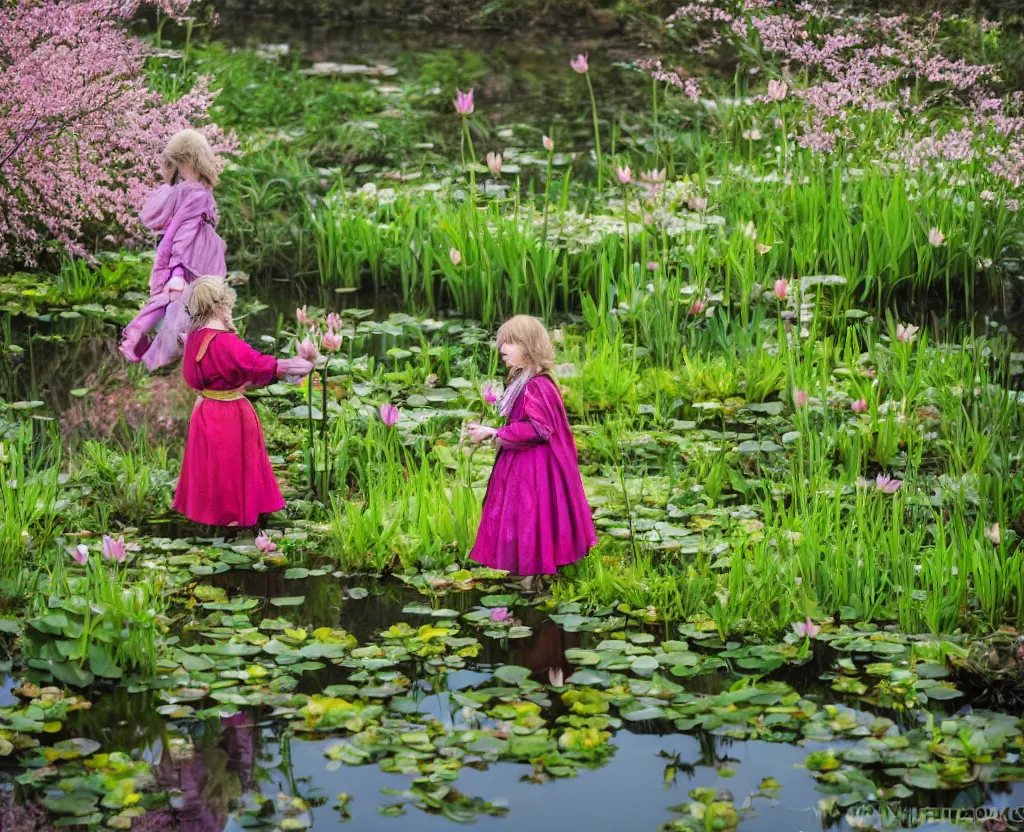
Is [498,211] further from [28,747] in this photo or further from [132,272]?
[28,747]

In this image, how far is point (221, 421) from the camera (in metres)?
5.28

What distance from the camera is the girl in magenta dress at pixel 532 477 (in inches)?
189

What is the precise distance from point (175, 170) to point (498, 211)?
2.17m

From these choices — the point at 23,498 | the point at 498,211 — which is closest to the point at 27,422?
the point at 23,498

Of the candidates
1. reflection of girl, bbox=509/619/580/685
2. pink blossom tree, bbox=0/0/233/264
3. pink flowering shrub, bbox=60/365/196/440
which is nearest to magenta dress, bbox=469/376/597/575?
reflection of girl, bbox=509/619/580/685

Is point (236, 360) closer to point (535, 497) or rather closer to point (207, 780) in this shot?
point (535, 497)

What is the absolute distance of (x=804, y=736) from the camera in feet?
12.9

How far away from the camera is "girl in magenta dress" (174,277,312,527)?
521 centimetres

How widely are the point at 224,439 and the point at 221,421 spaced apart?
0.23 ft

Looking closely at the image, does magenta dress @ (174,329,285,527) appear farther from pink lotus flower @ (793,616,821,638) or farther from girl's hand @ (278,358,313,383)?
pink lotus flower @ (793,616,821,638)

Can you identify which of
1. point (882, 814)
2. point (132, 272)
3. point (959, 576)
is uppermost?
point (132, 272)

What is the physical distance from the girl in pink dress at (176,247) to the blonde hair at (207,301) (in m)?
1.20

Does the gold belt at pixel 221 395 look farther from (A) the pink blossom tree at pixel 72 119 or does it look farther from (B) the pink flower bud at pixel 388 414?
(A) the pink blossom tree at pixel 72 119

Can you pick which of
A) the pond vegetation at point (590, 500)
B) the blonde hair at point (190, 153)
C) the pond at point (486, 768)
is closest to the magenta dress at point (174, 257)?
the blonde hair at point (190, 153)
